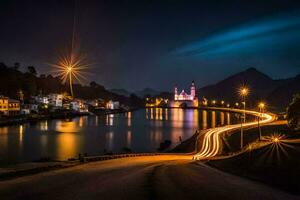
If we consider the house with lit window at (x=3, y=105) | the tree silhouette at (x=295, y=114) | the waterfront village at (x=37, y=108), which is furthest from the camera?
the waterfront village at (x=37, y=108)

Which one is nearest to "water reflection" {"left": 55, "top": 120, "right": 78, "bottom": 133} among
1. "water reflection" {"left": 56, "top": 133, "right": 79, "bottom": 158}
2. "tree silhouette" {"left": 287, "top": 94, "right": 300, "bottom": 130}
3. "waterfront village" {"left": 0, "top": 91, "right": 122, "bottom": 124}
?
"water reflection" {"left": 56, "top": 133, "right": 79, "bottom": 158}

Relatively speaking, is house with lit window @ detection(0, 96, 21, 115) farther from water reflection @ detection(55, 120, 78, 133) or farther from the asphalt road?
the asphalt road

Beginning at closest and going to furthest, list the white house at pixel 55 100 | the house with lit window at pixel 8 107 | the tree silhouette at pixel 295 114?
1. the tree silhouette at pixel 295 114
2. the house with lit window at pixel 8 107
3. the white house at pixel 55 100

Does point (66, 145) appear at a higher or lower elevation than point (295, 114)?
lower

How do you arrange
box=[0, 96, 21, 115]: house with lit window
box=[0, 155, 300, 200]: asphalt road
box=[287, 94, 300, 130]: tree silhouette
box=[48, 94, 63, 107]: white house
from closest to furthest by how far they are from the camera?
box=[0, 155, 300, 200]: asphalt road < box=[287, 94, 300, 130]: tree silhouette < box=[0, 96, 21, 115]: house with lit window < box=[48, 94, 63, 107]: white house

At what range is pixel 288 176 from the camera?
531 inches

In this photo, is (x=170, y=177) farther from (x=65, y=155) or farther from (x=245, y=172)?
(x=65, y=155)

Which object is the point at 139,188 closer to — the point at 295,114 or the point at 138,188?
the point at 138,188

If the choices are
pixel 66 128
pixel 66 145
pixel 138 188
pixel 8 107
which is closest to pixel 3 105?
pixel 8 107

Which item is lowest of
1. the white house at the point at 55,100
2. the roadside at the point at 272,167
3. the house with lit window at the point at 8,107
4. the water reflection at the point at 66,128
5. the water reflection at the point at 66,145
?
the water reflection at the point at 66,145

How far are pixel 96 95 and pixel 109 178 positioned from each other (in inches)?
7182

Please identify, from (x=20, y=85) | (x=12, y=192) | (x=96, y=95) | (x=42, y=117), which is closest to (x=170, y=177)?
(x=12, y=192)

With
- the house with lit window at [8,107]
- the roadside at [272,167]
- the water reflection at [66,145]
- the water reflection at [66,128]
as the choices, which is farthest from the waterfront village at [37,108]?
the roadside at [272,167]

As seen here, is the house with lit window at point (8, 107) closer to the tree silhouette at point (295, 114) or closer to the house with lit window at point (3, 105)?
the house with lit window at point (3, 105)
